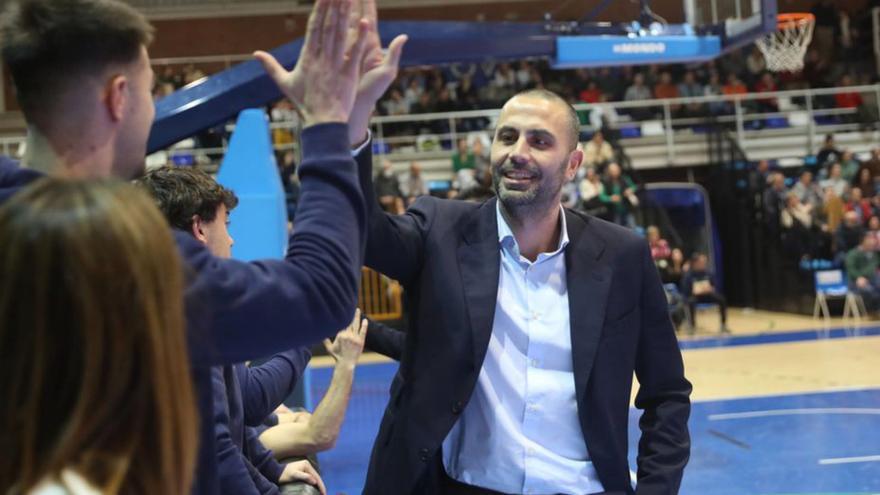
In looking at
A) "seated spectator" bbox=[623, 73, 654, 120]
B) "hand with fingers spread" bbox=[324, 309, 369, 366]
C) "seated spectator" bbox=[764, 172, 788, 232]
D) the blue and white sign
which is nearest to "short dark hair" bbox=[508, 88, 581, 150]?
"hand with fingers spread" bbox=[324, 309, 369, 366]

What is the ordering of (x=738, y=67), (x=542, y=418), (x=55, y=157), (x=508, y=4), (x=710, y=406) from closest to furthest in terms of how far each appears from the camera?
1. (x=55, y=157)
2. (x=542, y=418)
3. (x=710, y=406)
4. (x=738, y=67)
5. (x=508, y=4)

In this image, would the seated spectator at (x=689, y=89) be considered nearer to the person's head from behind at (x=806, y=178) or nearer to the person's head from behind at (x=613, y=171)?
the person's head from behind at (x=806, y=178)

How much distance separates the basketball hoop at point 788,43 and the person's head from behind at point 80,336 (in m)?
13.9

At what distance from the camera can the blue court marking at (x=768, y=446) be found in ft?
21.0

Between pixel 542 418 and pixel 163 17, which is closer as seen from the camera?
pixel 542 418

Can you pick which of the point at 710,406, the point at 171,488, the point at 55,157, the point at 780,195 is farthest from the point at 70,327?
the point at 780,195

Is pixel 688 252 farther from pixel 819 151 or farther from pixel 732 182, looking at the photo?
pixel 819 151

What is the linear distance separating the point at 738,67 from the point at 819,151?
376 cm

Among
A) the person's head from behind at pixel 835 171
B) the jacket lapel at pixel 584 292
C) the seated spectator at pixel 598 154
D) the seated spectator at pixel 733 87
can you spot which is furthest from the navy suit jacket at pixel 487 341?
the seated spectator at pixel 733 87

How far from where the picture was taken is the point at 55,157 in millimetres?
1513

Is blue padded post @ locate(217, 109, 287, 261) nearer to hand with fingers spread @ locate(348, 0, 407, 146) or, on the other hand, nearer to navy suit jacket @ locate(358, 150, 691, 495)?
navy suit jacket @ locate(358, 150, 691, 495)

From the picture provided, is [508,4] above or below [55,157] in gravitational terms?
above

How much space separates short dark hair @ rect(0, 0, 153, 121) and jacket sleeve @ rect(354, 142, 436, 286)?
906 mm

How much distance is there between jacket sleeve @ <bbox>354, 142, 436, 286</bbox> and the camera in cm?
254
